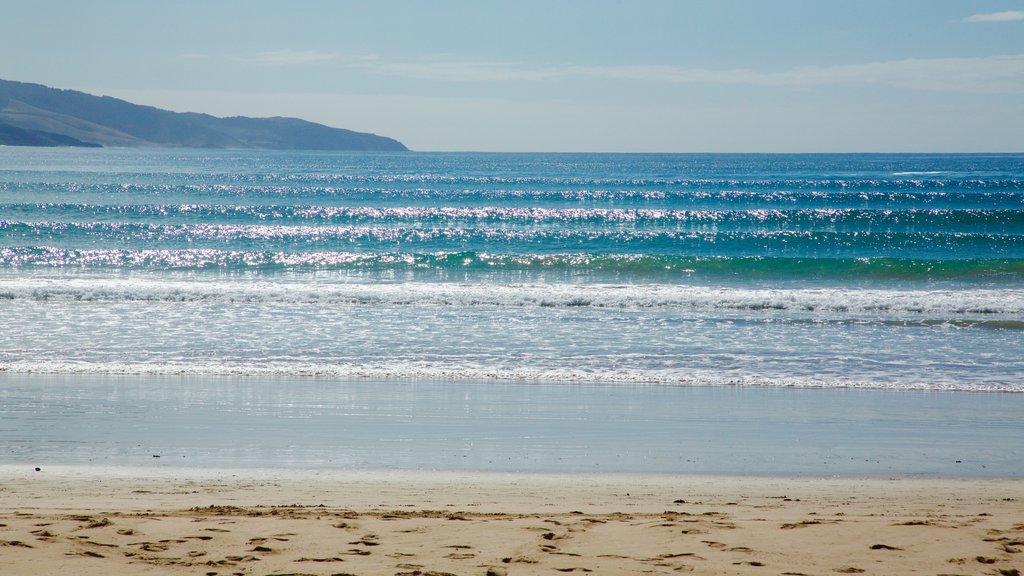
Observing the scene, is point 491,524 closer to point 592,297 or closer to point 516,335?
point 516,335

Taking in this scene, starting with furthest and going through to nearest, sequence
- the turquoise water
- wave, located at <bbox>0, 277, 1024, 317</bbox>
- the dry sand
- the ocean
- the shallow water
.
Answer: wave, located at <bbox>0, 277, 1024, 317</bbox> < the turquoise water < the ocean < the shallow water < the dry sand

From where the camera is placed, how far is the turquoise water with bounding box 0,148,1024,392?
37.3 ft

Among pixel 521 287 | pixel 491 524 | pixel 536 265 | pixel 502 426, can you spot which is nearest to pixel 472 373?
pixel 502 426

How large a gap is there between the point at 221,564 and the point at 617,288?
16324mm

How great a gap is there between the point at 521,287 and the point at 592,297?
7.78 feet

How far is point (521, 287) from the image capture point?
2009cm

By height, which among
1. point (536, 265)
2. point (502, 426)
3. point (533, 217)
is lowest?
point (502, 426)

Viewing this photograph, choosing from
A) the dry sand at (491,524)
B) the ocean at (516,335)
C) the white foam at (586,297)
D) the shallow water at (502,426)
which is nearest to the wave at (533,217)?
the ocean at (516,335)

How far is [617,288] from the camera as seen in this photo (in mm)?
20203

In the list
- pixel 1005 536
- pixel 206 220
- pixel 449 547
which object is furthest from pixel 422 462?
pixel 206 220

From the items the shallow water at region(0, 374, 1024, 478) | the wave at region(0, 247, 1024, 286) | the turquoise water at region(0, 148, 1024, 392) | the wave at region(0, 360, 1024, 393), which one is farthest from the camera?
the wave at region(0, 247, 1024, 286)

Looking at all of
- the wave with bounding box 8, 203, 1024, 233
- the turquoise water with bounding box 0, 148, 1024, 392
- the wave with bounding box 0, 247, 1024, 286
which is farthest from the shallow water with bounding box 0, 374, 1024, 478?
the wave with bounding box 8, 203, 1024, 233

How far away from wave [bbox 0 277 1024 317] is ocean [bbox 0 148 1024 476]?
10 centimetres

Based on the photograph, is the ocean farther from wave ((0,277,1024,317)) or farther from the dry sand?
the dry sand
